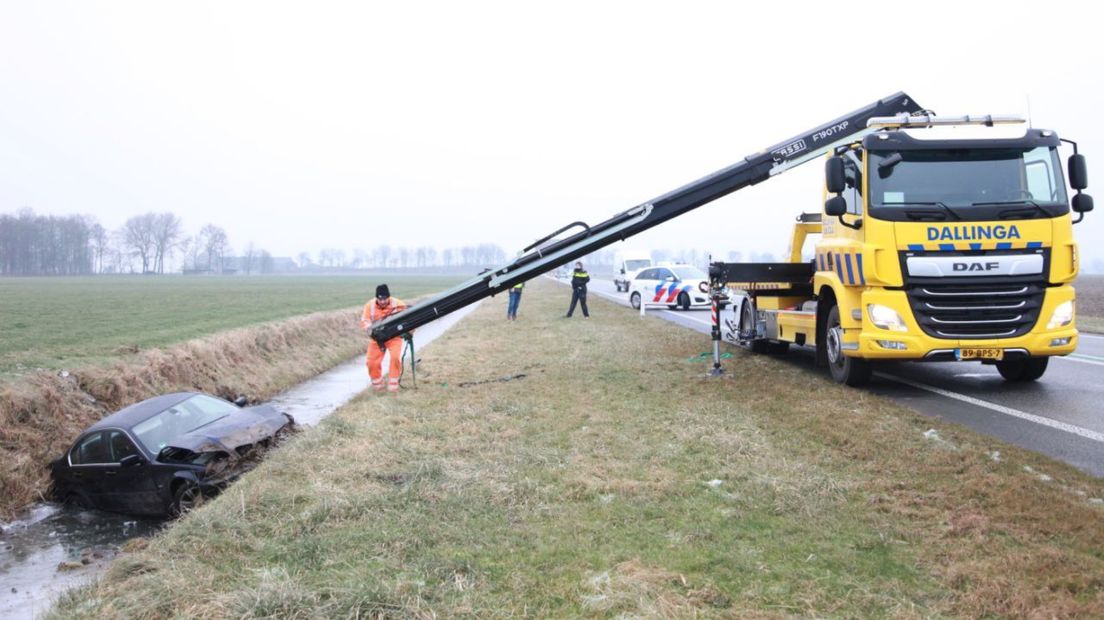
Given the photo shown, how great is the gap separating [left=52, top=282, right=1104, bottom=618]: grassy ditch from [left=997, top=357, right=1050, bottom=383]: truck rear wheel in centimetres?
242

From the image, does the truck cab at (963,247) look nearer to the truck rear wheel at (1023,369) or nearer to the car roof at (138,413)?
the truck rear wheel at (1023,369)

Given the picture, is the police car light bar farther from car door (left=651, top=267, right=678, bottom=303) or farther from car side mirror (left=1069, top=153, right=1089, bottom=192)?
car door (left=651, top=267, right=678, bottom=303)

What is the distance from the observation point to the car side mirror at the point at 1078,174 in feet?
27.4

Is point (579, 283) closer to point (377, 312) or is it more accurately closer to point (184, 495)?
point (377, 312)

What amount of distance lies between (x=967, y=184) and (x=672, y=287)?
18636 millimetres

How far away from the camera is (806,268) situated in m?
11.8

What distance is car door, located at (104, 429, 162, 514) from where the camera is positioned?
866cm

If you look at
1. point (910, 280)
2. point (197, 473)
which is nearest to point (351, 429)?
point (197, 473)

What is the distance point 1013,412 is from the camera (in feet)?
24.7

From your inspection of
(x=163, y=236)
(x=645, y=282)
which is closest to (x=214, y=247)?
(x=163, y=236)

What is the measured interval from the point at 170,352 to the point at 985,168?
1420 cm

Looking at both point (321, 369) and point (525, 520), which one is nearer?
point (525, 520)

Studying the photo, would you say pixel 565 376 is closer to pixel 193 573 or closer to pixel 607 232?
pixel 607 232

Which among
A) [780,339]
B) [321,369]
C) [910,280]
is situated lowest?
[321,369]
